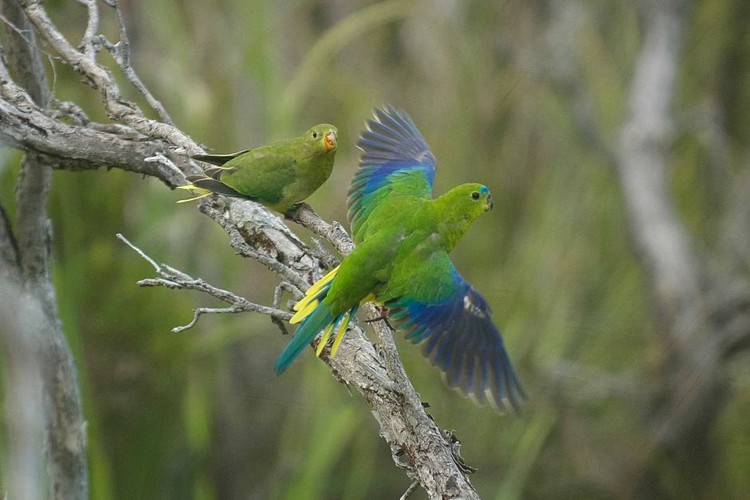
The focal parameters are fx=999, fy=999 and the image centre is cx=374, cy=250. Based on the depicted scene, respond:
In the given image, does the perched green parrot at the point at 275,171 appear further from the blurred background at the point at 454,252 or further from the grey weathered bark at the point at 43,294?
the blurred background at the point at 454,252

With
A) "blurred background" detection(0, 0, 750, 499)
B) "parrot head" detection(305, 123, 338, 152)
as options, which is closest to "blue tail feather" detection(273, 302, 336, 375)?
"parrot head" detection(305, 123, 338, 152)

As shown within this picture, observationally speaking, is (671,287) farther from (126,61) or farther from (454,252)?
(126,61)

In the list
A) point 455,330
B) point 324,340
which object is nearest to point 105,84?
point 324,340

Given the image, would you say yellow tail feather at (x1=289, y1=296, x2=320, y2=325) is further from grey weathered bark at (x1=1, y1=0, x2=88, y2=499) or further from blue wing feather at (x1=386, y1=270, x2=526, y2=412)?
grey weathered bark at (x1=1, y1=0, x2=88, y2=499)

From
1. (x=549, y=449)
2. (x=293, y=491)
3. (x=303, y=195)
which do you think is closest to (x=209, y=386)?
(x=293, y=491)

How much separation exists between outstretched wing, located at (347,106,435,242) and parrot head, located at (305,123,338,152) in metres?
0.10

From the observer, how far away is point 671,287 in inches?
207

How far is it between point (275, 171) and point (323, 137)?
0.24 m

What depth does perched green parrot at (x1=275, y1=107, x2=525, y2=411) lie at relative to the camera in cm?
225

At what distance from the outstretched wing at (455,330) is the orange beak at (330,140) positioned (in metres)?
0.60

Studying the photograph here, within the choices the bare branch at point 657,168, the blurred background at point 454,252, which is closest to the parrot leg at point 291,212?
the blurred background at point 454,252

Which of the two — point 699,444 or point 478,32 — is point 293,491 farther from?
point 478,32

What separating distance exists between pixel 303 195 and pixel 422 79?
3888 mm

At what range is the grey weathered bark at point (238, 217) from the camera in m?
2.01
